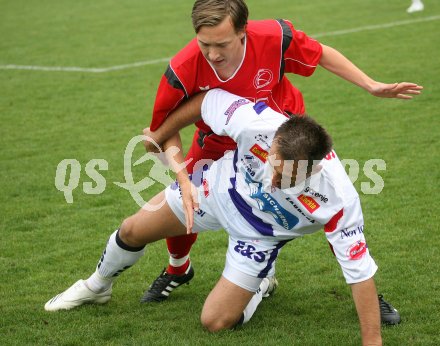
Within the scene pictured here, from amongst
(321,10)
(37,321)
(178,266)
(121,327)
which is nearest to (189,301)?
(178,266)

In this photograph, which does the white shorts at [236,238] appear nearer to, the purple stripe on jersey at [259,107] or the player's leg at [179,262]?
the player's leg at [179,262]

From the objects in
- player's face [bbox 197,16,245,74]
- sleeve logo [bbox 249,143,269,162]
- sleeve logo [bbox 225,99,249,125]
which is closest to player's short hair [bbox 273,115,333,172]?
sleeve logo [bbox 249,143,269,162]

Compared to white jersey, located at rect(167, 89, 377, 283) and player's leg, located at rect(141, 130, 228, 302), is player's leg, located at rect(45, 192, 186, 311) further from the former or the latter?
player's leg, located at rect(141, 130, 228, 302)

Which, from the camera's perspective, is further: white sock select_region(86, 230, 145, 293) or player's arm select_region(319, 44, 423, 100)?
white sock select_region(86, 230, 145, 293)

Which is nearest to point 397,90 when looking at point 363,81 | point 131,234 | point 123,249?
point 363,81

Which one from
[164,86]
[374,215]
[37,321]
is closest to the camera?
[164,86]

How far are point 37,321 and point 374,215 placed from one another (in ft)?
9.93

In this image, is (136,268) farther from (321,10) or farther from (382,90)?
(321,10)

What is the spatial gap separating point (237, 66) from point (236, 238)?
105cm

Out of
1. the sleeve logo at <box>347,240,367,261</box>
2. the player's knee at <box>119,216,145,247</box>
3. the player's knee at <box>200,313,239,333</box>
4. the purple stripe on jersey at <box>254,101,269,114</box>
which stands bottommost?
the player's knee at <box>200,313,239,333</box>

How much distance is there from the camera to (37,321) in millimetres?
5094

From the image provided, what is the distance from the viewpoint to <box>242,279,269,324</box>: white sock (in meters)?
4.99

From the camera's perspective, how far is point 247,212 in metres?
4.85

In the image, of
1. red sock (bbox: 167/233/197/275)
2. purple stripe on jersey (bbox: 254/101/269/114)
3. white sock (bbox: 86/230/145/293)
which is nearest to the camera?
purple stripe on jersey (bbox: 254/101/269/114)
